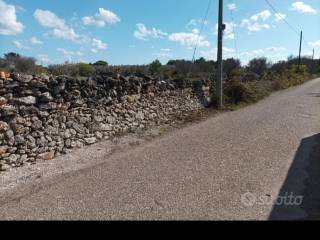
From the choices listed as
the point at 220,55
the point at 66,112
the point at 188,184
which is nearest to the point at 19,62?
the point at 66,112

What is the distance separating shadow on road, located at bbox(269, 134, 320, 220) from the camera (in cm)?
380

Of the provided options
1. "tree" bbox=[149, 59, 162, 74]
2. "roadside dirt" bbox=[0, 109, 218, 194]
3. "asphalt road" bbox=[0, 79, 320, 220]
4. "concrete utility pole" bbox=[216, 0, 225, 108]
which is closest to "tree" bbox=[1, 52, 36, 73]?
"roadside dirt" bbox=[0, 109, 218, 194]

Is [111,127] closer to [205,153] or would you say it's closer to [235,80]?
[205,153]

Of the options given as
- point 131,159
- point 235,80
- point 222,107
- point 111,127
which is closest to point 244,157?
point 131,159

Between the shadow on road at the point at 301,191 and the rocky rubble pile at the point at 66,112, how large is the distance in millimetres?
4585

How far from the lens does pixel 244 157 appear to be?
20.4 ft

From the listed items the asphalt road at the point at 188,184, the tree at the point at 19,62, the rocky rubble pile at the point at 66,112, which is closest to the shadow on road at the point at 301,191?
the asphalt road at the point at 188,184

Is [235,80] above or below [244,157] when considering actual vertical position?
above

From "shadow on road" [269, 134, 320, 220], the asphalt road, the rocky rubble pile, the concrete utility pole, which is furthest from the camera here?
the concrete utility pole

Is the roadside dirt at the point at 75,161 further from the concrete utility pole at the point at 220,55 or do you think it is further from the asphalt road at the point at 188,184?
the concrete utility pole at the point at 220,55

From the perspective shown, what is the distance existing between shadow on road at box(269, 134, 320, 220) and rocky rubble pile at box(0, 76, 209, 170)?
4.58m

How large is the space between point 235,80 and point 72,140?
10.2 m

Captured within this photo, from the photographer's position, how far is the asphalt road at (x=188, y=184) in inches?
157

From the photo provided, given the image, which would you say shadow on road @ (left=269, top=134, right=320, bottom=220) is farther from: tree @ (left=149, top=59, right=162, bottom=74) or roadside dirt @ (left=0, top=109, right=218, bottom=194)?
tree @ (left=149, top=59, right=162, bottom=74)
